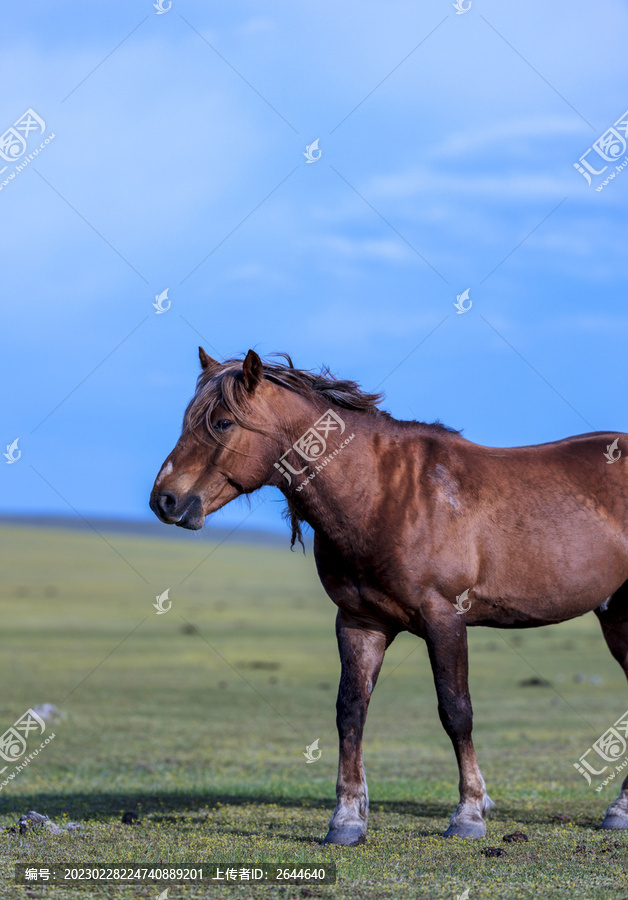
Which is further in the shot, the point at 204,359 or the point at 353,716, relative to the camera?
the point at 204,359

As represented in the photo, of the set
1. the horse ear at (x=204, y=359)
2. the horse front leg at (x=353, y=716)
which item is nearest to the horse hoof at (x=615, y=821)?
the horse front leg at (x=353, y=716)

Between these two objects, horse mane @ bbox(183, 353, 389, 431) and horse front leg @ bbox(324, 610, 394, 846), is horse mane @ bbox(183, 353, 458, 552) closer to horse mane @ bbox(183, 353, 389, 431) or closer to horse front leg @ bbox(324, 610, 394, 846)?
horse mane @ bbox(183, 353, 389, 431)

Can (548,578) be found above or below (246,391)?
above

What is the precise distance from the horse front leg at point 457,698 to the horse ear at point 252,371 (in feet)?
Result: 7.12

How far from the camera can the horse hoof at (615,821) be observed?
8.59 meters

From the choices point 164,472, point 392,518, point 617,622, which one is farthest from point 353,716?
point 617,622

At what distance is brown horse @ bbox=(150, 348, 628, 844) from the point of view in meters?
7.60

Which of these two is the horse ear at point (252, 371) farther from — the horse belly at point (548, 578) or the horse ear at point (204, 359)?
the horse belly at point (548, 578)

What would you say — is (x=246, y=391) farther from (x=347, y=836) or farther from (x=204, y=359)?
(x=347, y=836)

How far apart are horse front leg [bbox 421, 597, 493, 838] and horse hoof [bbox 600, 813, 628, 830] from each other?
145 centimetres

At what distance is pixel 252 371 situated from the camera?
7.59 m

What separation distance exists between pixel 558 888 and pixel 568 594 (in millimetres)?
2636

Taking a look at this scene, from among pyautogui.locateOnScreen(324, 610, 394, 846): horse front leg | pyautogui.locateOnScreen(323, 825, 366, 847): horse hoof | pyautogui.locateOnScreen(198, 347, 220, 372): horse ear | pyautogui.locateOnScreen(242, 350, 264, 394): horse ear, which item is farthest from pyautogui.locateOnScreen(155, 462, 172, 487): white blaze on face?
pyautogui.locateOnScreen(323, 825, 366, 847): horse hoof

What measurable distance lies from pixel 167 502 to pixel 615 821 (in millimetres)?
4800
